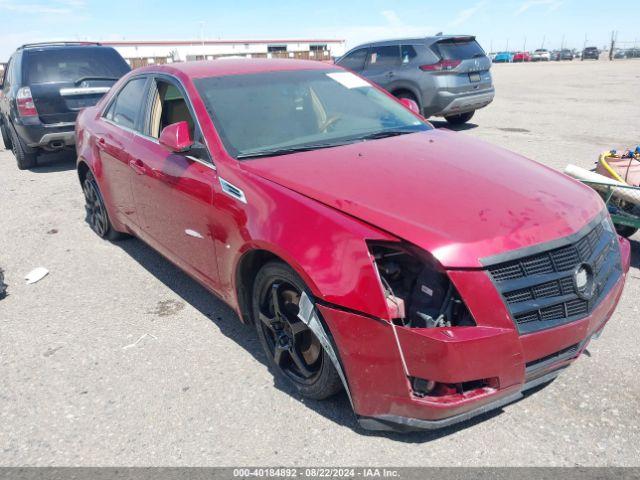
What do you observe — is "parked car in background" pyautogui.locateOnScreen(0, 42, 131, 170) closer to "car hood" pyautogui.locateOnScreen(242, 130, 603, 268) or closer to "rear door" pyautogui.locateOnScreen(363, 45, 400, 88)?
"rear door" pyautogui.locateOnScreen(363, 45, 400, 88)

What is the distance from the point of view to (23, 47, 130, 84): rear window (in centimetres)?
847

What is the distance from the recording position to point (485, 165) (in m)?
3.00

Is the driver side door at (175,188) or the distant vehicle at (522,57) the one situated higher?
the driver side door at (175,188)

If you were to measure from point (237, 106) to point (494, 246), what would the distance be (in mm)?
1986

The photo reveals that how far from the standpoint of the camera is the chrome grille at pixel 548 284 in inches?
87.4

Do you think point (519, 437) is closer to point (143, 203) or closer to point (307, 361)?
point (307, 361)

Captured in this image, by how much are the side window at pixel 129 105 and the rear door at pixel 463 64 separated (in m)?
7.08

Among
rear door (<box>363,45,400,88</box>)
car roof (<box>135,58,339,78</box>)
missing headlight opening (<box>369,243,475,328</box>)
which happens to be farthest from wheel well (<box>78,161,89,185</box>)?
rear door (<box>363,45,400,88</box>)

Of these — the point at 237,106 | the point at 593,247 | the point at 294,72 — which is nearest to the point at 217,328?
the point at 237,106

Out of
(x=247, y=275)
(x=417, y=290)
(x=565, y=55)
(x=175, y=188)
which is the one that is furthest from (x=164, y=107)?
(x=565, y=55)

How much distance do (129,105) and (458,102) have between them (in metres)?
7.42

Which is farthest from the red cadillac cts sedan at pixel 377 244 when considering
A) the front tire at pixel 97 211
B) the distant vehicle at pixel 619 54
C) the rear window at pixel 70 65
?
the distant vehicle at pixel 619 54

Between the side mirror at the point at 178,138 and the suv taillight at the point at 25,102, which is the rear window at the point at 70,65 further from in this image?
the side mirror at the point at 178,138

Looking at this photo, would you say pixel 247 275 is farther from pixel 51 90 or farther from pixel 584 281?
pixel 51 90
